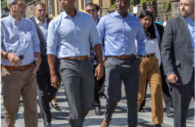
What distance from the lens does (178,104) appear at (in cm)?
482

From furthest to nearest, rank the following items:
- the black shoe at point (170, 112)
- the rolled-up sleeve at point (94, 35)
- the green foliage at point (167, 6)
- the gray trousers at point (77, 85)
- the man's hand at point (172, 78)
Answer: the green foliage at point (167, 6) → the black shoe at point (170, 112) → the rolled-up sleeve at point (94, 35) → the gray trousers at point (77, 85) → the man's hand at point (172, 78)

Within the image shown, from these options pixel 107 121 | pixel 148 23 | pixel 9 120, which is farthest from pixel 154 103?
pixel 9 120

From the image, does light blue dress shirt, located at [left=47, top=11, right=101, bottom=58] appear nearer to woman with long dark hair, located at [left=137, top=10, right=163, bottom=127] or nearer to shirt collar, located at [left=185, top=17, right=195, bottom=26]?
shirt collar, located at [left=185, top=17, right=195, bottom=26]

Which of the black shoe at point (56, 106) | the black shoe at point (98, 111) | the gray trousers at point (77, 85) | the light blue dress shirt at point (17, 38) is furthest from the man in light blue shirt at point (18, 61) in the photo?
the black shoe at point (56, 106)

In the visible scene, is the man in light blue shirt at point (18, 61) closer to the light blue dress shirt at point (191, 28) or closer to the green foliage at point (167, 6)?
the light blue dress shirt at point (191, 28)

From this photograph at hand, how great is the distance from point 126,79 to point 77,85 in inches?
44.1

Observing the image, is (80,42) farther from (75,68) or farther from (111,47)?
(111,47)

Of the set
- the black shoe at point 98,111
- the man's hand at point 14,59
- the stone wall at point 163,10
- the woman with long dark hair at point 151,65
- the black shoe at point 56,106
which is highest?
the man's hand at point 14,59

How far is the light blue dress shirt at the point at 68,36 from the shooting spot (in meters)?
4.91

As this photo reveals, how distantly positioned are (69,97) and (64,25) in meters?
0.92

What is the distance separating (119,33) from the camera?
5773 millimetres

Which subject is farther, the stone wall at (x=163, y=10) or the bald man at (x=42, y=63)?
the stone wall at (x=163, y=10)

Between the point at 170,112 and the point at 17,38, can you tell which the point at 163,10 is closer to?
the point at 170,112

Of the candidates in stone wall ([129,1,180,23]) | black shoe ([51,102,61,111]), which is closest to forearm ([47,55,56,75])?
black shoe ([51,102,61,111])
